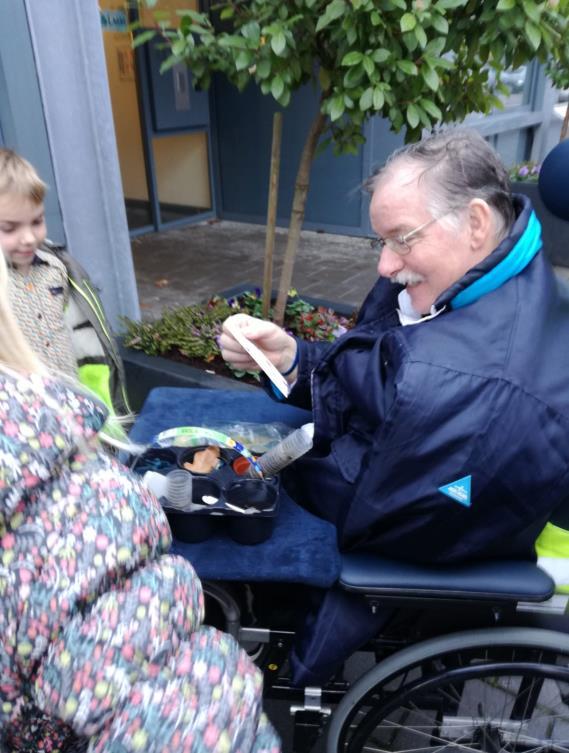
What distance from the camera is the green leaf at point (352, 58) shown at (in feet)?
7.30

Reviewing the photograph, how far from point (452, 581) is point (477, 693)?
0.44m

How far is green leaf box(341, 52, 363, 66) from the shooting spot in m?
2.22

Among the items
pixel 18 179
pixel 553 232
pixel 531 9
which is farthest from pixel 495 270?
pixel 553 232

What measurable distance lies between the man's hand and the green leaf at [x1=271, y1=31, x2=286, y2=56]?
107 cm

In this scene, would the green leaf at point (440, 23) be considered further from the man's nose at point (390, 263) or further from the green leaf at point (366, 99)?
the man's nose at point (390, 263)

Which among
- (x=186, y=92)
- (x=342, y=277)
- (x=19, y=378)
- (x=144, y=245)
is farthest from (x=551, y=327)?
(x=186, y=92)

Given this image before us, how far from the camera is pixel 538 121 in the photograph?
8.77 metres

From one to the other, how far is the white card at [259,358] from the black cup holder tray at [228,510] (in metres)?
0.30

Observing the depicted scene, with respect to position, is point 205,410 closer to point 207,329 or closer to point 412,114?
point 412,114

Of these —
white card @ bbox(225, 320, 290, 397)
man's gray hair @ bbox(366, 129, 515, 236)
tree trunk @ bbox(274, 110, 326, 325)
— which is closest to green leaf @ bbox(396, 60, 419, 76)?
tree trunk @ bbox(274, 110, 326, 325)

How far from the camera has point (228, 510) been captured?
141cm

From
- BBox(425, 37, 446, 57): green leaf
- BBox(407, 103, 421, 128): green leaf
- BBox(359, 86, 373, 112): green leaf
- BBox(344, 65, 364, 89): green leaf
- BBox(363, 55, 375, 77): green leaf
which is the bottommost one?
BBox(407, 103, 421, 128): green leaf

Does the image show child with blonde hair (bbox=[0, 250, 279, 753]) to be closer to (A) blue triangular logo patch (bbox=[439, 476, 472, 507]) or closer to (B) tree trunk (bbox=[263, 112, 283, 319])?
(A) blue triangular logo patch (bbox=[439, 476, 472, 507])

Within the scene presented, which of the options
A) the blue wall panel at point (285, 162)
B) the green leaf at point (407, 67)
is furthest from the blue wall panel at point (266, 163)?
the green leaf at point (407, 67)
